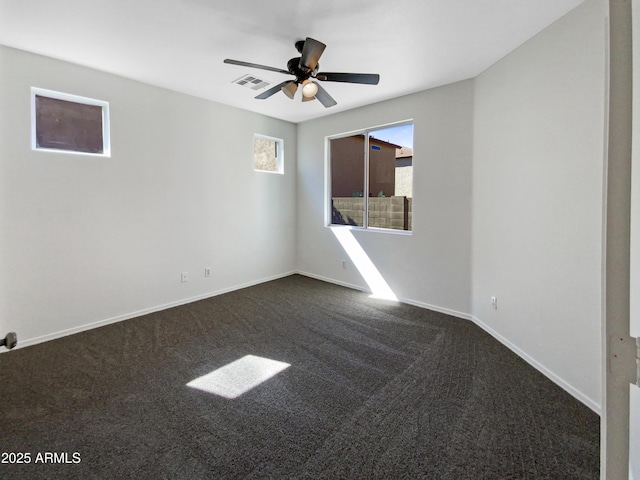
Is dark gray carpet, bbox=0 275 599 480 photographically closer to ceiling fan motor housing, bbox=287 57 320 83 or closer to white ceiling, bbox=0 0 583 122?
ceiling fan motor housing, bbox=287 57 320 83

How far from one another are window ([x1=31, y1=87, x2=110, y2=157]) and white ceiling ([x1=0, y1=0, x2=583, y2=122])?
1.26ft

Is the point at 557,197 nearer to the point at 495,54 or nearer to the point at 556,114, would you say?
the point at 556,114

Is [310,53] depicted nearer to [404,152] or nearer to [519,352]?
[404,152]

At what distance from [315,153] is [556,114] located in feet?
11.4

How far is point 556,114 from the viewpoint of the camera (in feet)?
7.33

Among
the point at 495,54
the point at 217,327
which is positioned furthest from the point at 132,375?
the point at 495,54

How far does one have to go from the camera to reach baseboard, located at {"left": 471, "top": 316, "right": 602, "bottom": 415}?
197 cm

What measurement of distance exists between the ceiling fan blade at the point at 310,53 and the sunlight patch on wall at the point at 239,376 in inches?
97.5

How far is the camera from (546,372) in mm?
2326

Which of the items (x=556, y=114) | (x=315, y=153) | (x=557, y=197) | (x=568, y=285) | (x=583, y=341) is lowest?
(x=583, y=341)

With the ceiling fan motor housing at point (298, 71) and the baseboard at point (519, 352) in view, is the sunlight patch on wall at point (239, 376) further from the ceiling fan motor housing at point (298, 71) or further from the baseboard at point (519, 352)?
A: the ceiling fan motor housing at point (298, 71)

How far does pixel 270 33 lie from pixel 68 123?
2.32m

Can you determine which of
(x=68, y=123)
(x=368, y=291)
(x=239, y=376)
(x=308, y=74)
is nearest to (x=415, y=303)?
(x=368, y=291)

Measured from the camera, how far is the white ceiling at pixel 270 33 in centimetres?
212
